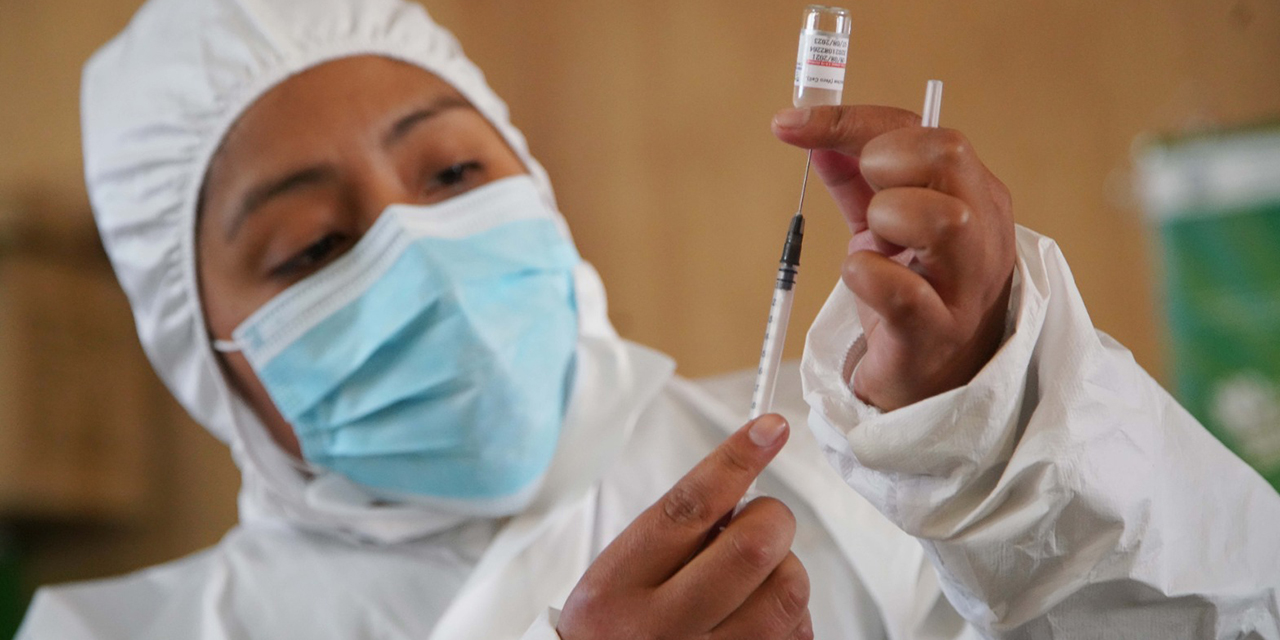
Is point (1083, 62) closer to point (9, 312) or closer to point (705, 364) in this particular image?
point (705, 364)

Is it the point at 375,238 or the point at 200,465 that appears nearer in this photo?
the point at 375,238

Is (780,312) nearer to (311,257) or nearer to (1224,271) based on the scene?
(311,257)

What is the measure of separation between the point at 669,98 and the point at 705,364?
0.59 meters

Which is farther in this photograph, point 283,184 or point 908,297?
point 283,184

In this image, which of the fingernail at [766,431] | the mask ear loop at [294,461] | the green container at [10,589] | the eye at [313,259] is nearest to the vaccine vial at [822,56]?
the fingernail at [766,431]

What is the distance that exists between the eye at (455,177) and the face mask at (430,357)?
0.08ft

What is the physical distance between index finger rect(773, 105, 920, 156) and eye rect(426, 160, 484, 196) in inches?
24.5

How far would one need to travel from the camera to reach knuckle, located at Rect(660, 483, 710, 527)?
62 centimetres

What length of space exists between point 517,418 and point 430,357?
4.6 inches

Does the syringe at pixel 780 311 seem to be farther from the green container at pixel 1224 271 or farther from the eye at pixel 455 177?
the green container at pixel 1224 271

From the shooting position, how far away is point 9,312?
2174 mm

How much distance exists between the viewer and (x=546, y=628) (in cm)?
69

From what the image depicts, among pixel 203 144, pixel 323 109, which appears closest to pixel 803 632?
pixel 323 109

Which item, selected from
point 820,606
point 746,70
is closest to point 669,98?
point 746,70
